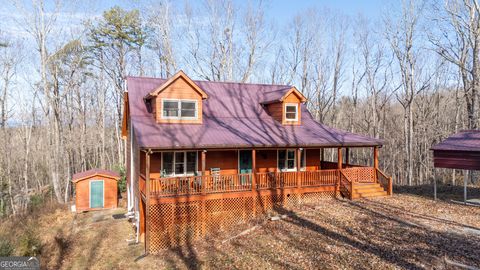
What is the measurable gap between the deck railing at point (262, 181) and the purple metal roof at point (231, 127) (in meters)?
1.56

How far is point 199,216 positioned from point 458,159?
12322 mm

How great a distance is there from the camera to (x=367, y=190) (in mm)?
16734

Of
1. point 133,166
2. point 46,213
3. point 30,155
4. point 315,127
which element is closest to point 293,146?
point 315,127

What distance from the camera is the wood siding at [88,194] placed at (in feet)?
A: 64.8

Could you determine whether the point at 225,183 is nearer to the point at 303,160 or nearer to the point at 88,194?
the point at 303,160

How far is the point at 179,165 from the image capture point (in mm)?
15805

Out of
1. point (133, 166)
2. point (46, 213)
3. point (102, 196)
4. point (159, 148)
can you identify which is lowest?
point (46, 213)

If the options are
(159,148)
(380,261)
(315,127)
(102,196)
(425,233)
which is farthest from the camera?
(102,196)

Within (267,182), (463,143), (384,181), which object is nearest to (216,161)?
(267,182)

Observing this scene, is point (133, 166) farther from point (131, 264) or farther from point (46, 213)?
point (46, 213)

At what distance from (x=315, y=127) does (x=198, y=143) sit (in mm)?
8020

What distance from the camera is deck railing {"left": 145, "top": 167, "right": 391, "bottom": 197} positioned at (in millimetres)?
13906

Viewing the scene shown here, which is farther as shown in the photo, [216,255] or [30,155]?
[30,155]

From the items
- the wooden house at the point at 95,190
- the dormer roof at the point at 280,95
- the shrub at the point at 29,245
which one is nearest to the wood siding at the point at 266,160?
the dormer roof at the point at 280,95
